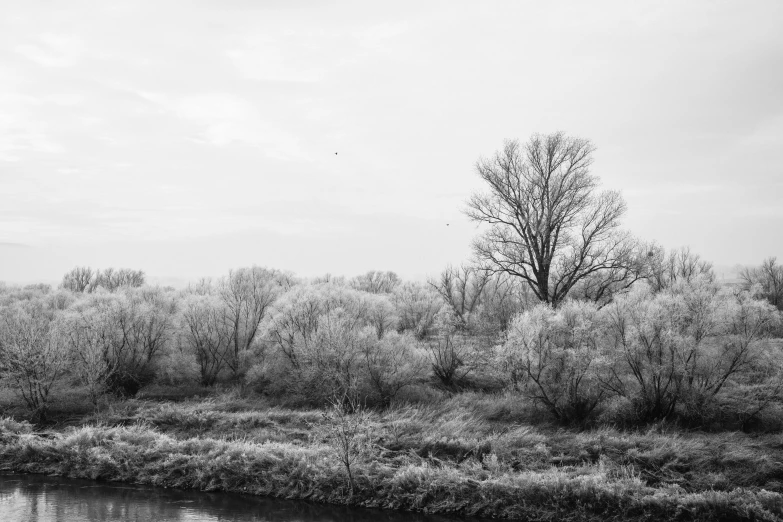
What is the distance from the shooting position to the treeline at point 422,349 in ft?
80.2

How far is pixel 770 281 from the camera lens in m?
52.8

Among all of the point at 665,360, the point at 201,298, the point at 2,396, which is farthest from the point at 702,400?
the point at 2,396

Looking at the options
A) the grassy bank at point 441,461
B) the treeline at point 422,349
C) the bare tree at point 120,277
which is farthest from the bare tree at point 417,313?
the bare tree at point 120,277

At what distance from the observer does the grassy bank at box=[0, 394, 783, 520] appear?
19266 mm

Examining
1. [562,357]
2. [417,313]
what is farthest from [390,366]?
[417,313]

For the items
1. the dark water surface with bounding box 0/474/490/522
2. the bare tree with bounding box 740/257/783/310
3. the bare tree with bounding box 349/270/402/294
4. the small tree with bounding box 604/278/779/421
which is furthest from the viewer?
the bare tree with bounding box 349/270/402/294

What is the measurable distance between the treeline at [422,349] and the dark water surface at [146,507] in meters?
7.41

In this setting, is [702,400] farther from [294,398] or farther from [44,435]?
[44,435]

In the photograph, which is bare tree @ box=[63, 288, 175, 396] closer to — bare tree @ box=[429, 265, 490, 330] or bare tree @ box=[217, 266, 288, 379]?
bare tree @ box=[217, 266, 288, 379]

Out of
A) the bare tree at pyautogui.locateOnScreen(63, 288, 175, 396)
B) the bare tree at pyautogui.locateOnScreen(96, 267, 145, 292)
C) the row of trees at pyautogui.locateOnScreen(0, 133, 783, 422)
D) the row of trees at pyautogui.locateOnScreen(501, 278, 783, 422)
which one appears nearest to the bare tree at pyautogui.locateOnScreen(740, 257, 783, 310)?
the row of trees at pyautogui.locateOnScreen(0, 133, 783, 422)

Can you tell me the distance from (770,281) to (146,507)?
5347 centimetres

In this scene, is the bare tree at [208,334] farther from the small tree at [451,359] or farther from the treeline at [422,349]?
the small tree at [451,359]

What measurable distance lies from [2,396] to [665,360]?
33.0 metres

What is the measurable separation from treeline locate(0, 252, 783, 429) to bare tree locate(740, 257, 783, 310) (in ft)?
52.7
